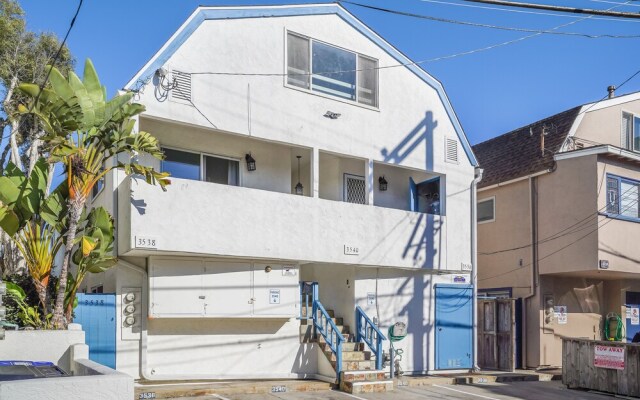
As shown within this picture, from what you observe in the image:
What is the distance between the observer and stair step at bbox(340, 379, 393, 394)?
1376 cm

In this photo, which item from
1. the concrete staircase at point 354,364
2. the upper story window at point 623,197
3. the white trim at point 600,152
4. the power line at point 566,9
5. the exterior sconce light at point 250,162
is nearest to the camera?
the power line at point 566,9

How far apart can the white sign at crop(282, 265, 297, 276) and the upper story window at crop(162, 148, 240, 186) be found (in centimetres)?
228

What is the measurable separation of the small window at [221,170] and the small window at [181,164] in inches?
10.1

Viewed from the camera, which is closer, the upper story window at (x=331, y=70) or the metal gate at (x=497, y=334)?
the upper story window at (x=331, y=70)

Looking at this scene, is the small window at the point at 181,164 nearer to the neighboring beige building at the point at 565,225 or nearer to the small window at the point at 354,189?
the small window at the point at 354,189

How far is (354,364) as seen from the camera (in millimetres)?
14695

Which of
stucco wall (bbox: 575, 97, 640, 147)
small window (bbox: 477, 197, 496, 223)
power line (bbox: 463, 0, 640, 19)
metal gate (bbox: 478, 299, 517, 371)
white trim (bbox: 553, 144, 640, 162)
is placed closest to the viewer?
power line (bbox: 463, 0, 640, 19)

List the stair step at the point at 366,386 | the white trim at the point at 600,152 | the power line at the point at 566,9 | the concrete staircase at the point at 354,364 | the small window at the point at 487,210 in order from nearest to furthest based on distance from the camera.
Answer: the power line at the point at 566,9
the stair step at the point at 366,386
the concrete staircase at the point at 354,364
the white trim at the point at 600,152
the small window at the point at 487,210

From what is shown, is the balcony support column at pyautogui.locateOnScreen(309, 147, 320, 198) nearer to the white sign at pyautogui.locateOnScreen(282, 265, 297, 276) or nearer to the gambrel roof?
the white sign at pyautogui.locateOnScreen(282, 265, 297, 276)

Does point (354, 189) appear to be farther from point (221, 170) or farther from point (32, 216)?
point (32, 216)

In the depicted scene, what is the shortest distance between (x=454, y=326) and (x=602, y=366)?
12.6ft

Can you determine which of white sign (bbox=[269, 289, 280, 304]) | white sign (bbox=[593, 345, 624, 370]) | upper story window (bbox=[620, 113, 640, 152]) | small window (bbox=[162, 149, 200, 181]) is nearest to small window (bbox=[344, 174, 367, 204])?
white sign (bbox=[269, 289, 280, 304])

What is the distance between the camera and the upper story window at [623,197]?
19109 mm

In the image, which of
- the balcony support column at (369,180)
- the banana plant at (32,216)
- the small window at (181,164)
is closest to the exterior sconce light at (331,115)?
the balcony support column at (369,180)
